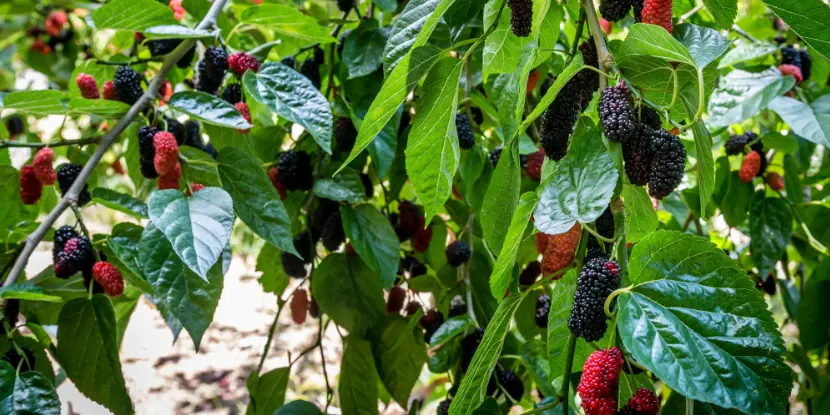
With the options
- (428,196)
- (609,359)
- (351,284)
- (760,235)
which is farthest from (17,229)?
(760,235)

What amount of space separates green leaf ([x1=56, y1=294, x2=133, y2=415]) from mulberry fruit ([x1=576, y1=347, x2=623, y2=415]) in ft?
1.76

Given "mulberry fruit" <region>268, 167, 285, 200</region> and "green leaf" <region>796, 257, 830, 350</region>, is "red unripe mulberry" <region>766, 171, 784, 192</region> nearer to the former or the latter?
"green leaf" <region>796, 257, 830, 350</region>

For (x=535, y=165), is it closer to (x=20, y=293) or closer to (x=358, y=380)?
(x=358, y=380)

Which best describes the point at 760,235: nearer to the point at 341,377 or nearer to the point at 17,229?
the point at 341,377

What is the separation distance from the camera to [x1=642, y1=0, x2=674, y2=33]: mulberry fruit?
486mm

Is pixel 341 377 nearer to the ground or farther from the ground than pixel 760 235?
nearer to the ground

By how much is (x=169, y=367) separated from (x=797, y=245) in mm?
2701

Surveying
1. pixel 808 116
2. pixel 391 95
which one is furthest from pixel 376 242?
pixel 808 116

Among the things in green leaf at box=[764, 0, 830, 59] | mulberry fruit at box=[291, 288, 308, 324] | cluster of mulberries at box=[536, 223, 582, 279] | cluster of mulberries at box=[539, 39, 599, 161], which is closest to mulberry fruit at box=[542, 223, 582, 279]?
cluster of mulberries at box=[536, 223, 582, 279]

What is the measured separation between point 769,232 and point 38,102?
38.3 inches

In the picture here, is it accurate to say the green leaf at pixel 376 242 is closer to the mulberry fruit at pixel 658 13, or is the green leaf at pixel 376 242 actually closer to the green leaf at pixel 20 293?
the green leaf at pixel 20 293

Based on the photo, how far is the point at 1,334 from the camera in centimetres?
73

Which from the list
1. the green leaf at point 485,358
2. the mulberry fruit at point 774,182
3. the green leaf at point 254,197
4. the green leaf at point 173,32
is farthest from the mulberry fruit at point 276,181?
the mulberry fruit at point 774,182

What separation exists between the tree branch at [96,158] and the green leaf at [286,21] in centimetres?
5
